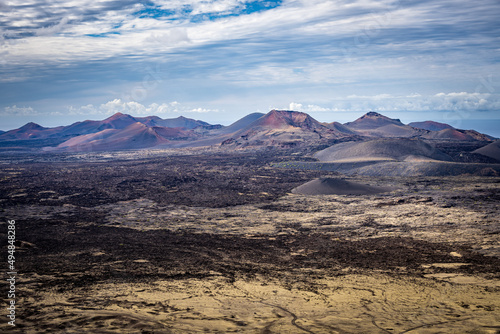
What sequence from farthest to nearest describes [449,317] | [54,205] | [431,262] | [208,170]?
[208,170]
[54,205]
[431,262]
[449,317]

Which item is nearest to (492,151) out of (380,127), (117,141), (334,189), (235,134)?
(334,189)

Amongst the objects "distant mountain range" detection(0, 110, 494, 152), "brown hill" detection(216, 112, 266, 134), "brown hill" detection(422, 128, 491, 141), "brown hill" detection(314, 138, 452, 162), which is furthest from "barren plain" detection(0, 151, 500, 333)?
"brown hill" detection(216, 112, 266, 134)

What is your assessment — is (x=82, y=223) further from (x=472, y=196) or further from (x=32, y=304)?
(x=472, y=196)

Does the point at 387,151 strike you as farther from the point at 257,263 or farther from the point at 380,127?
the point at 380,127

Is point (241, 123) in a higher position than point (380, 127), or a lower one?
higher

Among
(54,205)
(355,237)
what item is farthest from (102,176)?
(355,237)

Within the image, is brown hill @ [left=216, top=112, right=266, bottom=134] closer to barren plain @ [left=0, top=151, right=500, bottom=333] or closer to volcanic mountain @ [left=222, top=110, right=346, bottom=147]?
volcanic mountain @ [left=222, top=110, right=346, bottom=147]

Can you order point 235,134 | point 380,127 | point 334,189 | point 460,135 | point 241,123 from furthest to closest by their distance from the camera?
point 241,123 < point 380,127 < point 235,134 < point 460,135 < point 334,189
